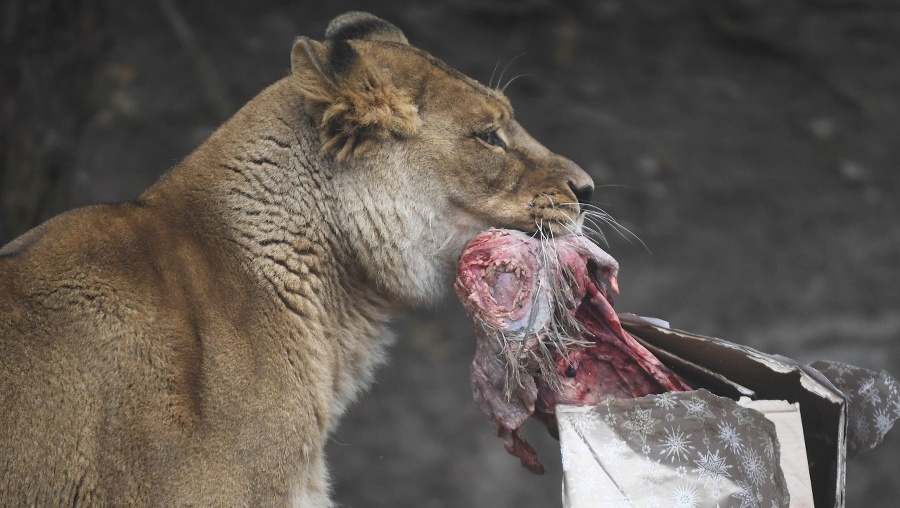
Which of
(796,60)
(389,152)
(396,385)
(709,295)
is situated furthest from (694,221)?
(389,152)

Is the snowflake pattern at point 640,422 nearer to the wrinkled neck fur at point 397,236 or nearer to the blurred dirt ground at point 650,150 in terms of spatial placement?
the wrinkled neck fur at point 397,236

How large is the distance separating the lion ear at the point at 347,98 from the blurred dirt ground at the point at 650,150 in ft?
12.8

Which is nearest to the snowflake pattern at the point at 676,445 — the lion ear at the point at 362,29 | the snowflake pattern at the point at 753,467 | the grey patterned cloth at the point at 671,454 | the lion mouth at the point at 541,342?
the grey patterned cloth at the point at 671,454

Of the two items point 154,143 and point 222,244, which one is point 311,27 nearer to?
point 154,143

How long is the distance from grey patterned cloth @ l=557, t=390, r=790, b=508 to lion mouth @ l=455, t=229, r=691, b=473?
0.26 meters

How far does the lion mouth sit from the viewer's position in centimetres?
313

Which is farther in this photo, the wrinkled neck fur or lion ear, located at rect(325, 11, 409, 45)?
lion ear, located at rect(325, 11, 409, 45)

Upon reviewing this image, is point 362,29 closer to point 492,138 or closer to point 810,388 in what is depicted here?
point 492,138

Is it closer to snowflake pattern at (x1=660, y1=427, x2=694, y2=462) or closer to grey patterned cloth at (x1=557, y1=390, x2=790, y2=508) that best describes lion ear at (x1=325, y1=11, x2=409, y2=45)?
grey patterned cloth at (x1=557, y1=390, x2=790, y2=508)

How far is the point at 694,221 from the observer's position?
8016 millimetres

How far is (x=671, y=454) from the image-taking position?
2805 mm

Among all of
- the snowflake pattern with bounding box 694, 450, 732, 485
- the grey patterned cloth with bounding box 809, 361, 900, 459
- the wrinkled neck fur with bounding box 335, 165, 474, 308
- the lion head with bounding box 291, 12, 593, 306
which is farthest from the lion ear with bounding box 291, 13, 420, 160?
the grey patterned cloth with bounding box 809, 361, 900, 459

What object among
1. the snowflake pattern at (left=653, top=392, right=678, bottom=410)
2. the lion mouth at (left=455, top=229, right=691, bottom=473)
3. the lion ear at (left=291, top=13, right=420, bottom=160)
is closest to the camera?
the snowflake pattern at (left=653, top=392, right=678, bottom=410)

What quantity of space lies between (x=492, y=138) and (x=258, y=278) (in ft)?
3.37
